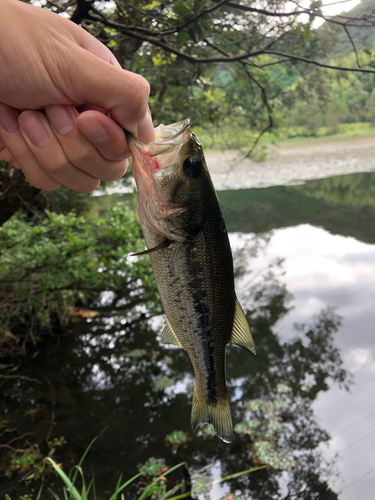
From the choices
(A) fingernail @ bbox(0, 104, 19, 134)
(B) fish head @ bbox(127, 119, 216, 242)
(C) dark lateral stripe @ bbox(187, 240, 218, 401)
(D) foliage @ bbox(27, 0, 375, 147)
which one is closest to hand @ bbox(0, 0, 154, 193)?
(A) fingernail @ bbox(0, 104, 19, 134)

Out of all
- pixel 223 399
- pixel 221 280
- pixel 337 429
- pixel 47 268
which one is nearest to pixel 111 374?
pixel 47 268

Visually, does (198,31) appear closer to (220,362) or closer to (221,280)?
(221,280)

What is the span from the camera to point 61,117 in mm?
1089

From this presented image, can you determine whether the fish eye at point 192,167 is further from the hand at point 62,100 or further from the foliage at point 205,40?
the foliage at point 205,40

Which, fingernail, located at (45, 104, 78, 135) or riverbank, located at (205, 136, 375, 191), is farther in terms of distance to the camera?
riverbank, located at (205, 136, 375, 191)

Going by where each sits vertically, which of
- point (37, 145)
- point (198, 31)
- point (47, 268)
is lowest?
point (37, 145)

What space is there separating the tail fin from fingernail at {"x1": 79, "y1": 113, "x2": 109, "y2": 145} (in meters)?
1.18

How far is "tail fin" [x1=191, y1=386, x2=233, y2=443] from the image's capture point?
57.7 inches

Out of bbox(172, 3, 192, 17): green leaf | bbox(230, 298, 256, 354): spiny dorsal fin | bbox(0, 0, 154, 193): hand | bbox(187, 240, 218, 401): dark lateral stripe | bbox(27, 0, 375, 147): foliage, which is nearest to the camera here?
bbox(0, 0, 154, 193): hand

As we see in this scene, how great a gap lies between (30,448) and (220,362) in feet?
11.1

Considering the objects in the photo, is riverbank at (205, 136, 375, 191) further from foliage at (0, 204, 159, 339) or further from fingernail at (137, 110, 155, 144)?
fingernail at (137, 110, 155, 144)

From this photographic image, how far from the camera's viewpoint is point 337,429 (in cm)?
411

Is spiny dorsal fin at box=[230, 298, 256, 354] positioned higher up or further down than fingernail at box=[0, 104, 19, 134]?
further down

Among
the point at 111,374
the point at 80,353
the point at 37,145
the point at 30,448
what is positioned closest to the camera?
the point at 37,145
